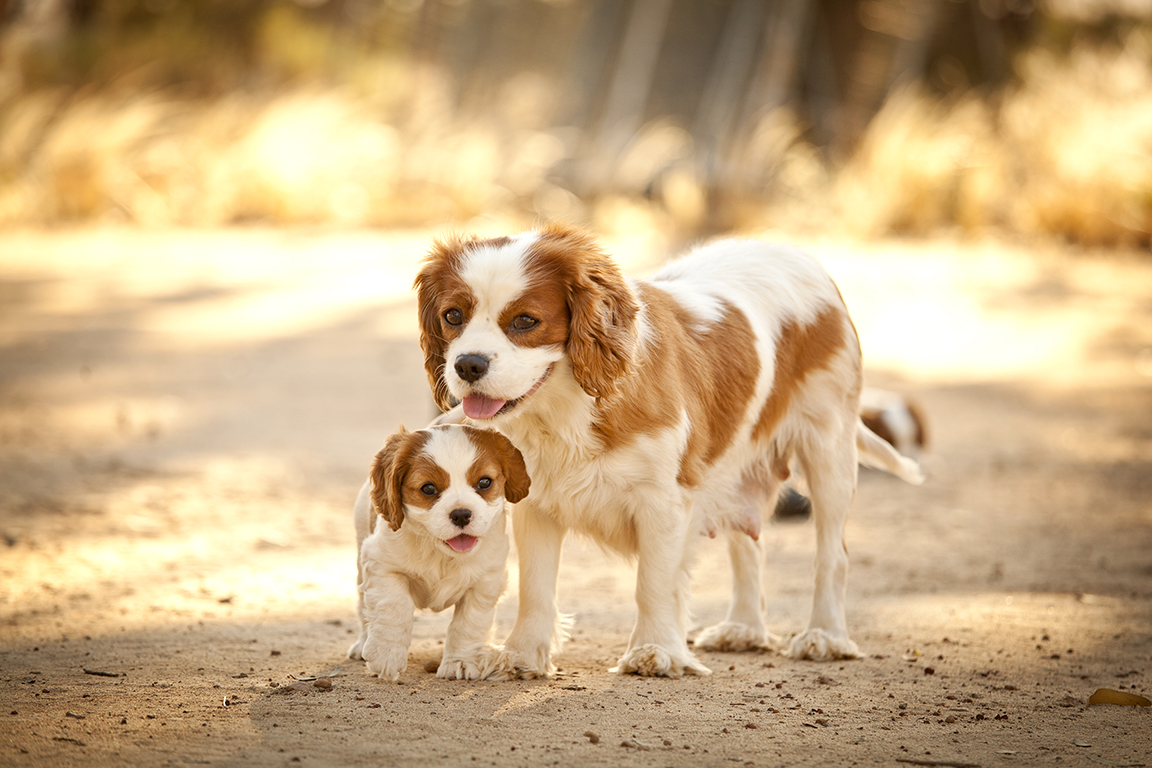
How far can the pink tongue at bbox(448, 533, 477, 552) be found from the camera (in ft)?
13.2

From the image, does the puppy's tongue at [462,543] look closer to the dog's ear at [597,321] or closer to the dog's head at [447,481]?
the dog's head at [447,481]

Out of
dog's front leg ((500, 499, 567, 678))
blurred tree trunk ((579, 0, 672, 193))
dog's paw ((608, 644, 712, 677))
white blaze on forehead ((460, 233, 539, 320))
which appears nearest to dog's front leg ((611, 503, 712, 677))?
dog's paw ((608, 644, 712, 677))

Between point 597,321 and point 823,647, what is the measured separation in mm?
1888

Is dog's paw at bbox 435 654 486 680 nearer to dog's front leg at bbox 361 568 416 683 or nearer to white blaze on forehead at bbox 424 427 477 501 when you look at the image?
dog's front leg at bbox 361 568 416 683

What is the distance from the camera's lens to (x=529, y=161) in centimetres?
1773

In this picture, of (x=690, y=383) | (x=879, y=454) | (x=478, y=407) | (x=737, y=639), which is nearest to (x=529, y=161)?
(x=879, y=454)

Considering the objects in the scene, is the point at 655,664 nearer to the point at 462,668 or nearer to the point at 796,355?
the point at 462,668

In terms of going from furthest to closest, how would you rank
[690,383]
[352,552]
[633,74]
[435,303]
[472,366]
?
[633,74], [352,552], [690,383], [435,303], [472,366]

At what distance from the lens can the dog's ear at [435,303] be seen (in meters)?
4.21

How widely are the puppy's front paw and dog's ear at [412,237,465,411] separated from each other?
0.95 meters

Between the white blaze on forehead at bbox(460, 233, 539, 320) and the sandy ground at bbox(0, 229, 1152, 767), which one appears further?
the white blaze on forehead at bbox(460, 233, 539, 320)

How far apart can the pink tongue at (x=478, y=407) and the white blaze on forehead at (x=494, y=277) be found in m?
0.30

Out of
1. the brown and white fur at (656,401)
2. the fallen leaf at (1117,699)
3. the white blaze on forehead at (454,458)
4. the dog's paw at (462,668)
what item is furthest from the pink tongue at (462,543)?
the fallen leaf at (1117,699)

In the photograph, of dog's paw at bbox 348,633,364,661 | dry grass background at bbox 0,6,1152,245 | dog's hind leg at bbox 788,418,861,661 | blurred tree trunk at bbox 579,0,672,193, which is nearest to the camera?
dog's paw at bbox 348,633,364,661
